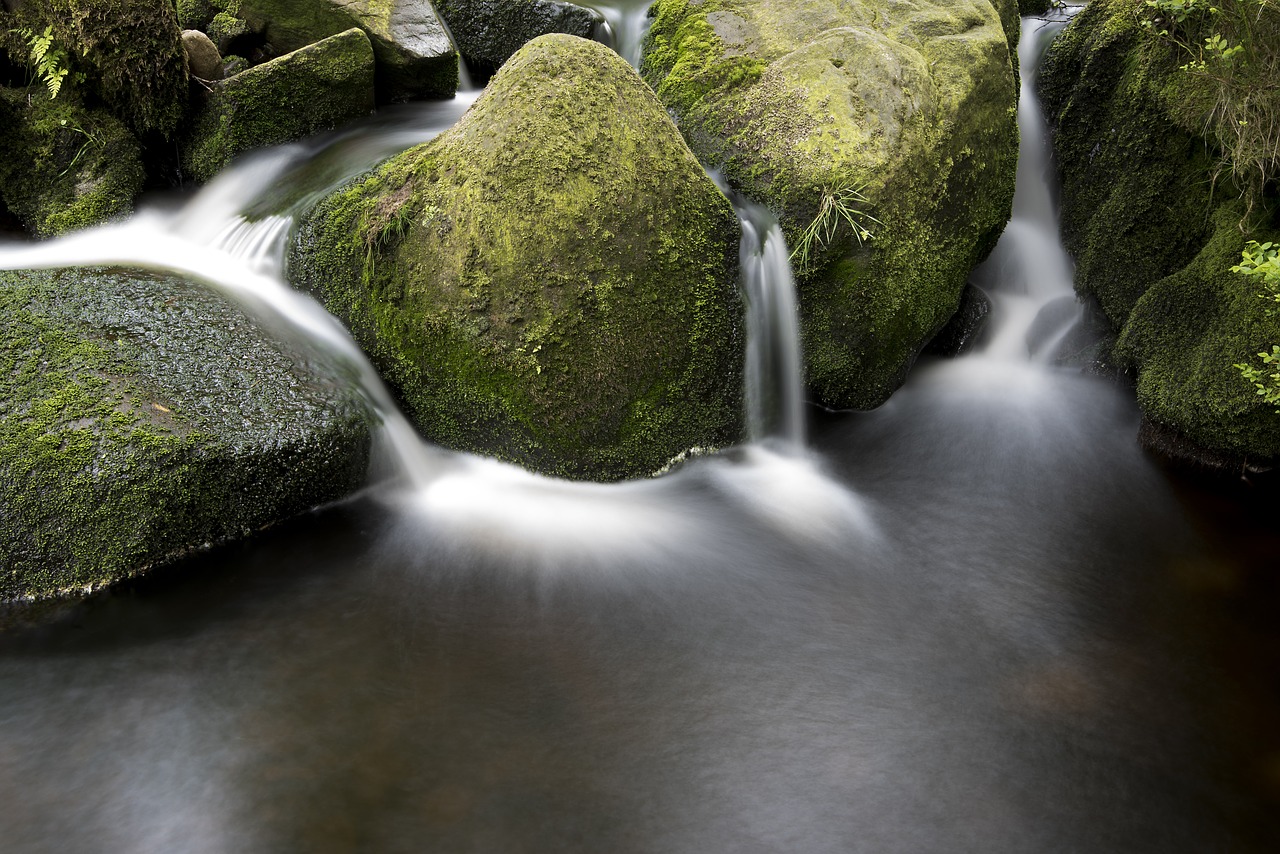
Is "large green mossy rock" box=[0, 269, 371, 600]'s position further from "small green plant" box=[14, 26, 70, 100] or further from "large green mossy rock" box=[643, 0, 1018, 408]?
"large green mossy rock" box=[643, 0, 1018, 408]

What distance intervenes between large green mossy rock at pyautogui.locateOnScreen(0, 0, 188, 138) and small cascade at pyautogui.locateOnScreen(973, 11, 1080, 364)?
6.28 metres

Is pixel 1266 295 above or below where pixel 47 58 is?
below

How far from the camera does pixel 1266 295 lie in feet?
16.3

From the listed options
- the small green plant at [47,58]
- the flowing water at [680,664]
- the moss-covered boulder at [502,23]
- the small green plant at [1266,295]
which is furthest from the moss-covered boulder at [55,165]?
the small green plant at [1266,295]

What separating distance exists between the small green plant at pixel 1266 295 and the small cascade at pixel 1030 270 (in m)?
1.75

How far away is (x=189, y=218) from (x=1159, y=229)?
268 inches

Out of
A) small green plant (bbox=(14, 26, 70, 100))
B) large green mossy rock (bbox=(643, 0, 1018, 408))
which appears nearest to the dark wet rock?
large green mossy rock (bbox=(643, 0, 1018, 408))

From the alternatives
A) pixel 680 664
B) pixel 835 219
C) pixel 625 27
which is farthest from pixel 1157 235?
pixel 680 664

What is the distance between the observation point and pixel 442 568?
4.43 m

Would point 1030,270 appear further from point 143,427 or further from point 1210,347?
point 143,427

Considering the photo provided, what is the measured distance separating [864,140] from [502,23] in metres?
4.15

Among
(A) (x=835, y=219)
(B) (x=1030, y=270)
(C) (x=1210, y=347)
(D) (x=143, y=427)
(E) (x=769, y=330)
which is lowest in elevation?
(B) (x=1030, y=270)

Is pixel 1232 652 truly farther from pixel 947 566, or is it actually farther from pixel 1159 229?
pixel 1159 229

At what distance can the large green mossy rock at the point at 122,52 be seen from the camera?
5809 millimetres
